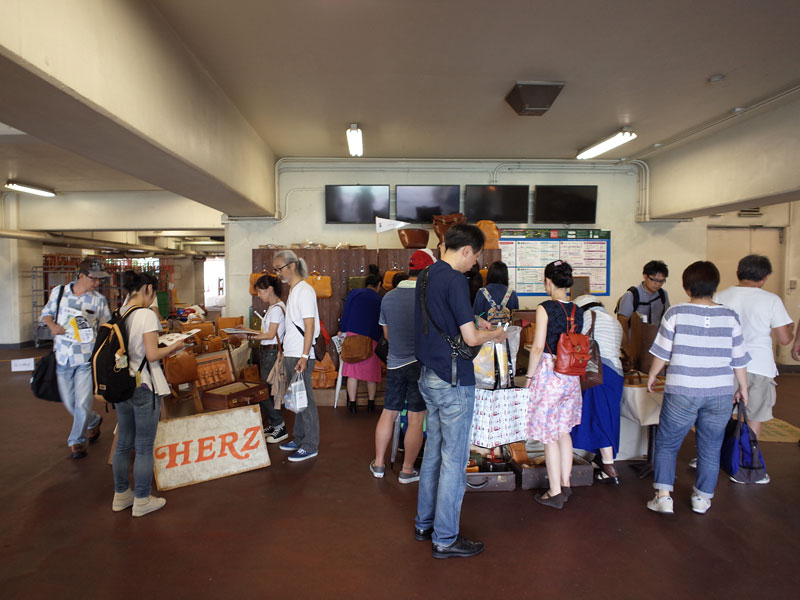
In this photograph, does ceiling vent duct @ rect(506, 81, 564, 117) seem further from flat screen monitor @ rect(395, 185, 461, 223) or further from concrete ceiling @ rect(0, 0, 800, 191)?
flat screen monitor @ rect(395, 185, 461, 223)

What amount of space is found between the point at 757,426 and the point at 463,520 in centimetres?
285

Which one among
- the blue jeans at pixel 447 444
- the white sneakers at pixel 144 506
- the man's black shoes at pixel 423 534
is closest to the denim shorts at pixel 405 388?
the blue jeans at pixel 447 444

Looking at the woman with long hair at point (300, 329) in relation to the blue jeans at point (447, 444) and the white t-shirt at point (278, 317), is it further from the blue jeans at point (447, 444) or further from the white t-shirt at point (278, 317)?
the blue jeans at point (447, 444)

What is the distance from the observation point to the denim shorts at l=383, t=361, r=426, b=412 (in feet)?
10.9

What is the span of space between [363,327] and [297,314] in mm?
1373

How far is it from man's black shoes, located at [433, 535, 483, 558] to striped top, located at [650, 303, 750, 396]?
5.71ft

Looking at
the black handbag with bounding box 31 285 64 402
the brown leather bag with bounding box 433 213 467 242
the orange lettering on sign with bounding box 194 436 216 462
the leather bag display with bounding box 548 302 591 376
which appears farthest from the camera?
the brown leather bag with bounding box 433 213 467 242

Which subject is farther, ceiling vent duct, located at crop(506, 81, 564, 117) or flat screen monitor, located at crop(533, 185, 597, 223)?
flat screen monitor, located at crop(533, 185, 597, 223)

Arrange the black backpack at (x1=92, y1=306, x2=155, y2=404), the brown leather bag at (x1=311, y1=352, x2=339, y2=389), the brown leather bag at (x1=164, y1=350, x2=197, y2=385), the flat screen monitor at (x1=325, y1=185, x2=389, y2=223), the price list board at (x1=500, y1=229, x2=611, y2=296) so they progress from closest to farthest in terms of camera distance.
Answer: the black backpack at (x1=92, y1=306, x2=155, y2=404) → the brown leather bag at (x1=164, y1=350, x2=197, y2=385) → the brown leather bag at (x1=311, y1=352, x2=339, y2=389) → the flat screen monitor at (x1=325, y1=185, x2=389, y2=223) → the price list board at (x1=500, y1=229, x2=611, y2=296)

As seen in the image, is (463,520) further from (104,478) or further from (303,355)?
(104,478)

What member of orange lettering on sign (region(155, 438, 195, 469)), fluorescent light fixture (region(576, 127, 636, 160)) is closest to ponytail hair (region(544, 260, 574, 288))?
orange lettering on sign (region(155, 438, 195, 469))

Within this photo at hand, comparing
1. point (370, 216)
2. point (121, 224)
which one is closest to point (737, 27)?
point (370, 216)

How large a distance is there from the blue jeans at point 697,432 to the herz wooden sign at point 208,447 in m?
3.19

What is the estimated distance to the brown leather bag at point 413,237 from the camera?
6.43m
